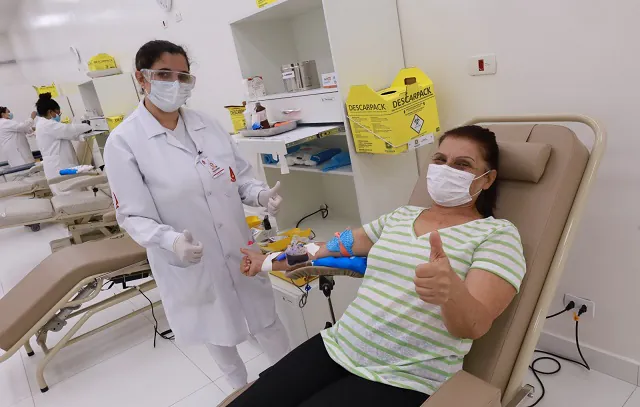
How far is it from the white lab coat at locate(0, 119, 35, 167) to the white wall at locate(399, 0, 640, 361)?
676 cm

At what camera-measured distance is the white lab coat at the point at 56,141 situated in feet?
14.7

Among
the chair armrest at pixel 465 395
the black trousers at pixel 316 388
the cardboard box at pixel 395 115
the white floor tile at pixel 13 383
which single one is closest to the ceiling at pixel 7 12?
the white floor tile at pixel 13 383

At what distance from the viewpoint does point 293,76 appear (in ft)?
7.21

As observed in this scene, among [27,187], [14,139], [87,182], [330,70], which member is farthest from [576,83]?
[14,139]

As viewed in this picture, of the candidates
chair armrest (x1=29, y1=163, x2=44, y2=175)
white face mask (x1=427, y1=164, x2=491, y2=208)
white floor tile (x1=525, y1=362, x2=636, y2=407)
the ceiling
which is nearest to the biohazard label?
white face mask (x1=427, y1=164, x2=491, y2=208)

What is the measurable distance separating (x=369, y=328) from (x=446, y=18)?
1298 millimetres

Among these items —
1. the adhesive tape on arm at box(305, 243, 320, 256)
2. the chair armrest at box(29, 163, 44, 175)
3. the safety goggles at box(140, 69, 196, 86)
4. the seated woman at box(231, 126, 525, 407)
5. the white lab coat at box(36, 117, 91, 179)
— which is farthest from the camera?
the chair armrest at box(29, 163, 44, 175)

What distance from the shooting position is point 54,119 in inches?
187

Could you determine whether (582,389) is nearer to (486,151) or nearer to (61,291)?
(486,151)

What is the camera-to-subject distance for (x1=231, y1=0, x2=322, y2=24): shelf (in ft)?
6.53

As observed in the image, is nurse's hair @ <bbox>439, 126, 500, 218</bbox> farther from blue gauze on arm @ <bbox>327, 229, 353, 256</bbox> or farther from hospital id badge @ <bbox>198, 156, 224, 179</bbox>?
hospital id badge @ <bbox>198, 156, 224, 179</bbox>

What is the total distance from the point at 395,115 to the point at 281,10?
0.90m

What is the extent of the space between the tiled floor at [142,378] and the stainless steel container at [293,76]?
1402mm

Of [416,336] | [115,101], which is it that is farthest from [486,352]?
[115,101]
